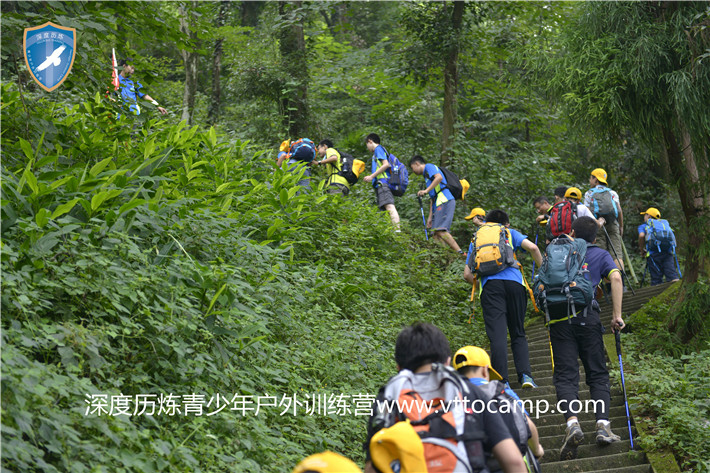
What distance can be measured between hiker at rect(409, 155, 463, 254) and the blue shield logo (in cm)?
701

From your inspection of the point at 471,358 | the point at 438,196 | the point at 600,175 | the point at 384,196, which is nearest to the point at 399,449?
the point at 471,358

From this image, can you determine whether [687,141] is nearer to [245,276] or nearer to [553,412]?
[553,412]

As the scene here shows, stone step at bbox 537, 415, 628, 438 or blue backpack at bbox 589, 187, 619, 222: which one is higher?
blue backpack at bbox 589, 187, 619, 222

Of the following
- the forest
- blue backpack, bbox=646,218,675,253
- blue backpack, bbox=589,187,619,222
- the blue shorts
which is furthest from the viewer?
blue backpack, bbox=646,218,675,253

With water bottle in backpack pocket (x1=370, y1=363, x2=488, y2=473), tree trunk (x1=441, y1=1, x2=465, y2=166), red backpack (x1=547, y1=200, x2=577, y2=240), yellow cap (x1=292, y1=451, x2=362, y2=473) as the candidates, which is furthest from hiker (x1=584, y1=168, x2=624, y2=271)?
yellow cap (x1=292, y1=451, x2=362, y2=473)

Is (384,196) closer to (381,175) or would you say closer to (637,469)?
(381,175)

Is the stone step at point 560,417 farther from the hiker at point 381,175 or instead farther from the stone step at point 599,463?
the hiker at point 381,175

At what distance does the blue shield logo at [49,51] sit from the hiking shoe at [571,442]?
5.85m

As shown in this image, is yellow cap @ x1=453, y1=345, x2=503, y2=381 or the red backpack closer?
yellow cap @ x1=453, y1=345, x2=503, y2=381

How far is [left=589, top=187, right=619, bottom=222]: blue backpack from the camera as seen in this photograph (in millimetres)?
10812

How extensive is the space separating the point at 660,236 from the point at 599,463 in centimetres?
879

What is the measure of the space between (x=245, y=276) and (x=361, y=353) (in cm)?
162

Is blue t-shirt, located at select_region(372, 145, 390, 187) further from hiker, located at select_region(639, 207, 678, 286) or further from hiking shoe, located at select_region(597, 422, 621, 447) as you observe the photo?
hiking shoe, located at select_region(597, 422, 621, 447)

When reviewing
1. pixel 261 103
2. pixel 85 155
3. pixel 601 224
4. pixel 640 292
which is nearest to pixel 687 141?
pixel 601 224
